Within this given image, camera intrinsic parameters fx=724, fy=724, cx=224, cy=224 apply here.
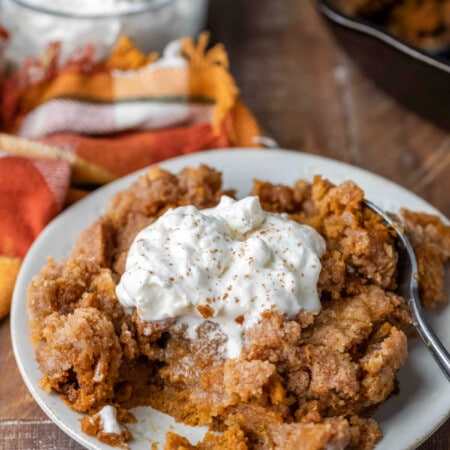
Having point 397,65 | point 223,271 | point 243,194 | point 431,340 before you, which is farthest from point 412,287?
point 397,65

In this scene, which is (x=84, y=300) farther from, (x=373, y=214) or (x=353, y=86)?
(x=353, y=86)

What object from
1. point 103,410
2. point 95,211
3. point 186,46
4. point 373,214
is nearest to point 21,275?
point 95,211

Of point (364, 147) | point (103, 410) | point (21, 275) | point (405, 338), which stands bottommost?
point (21, 275)

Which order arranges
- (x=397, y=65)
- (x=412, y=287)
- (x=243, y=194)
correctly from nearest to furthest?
(x=412, y=287) → (x=243, y=194) → (x=397, y=65)

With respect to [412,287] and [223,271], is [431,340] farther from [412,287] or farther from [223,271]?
[223,271]

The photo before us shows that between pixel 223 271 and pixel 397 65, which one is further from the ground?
pixel 397 65
